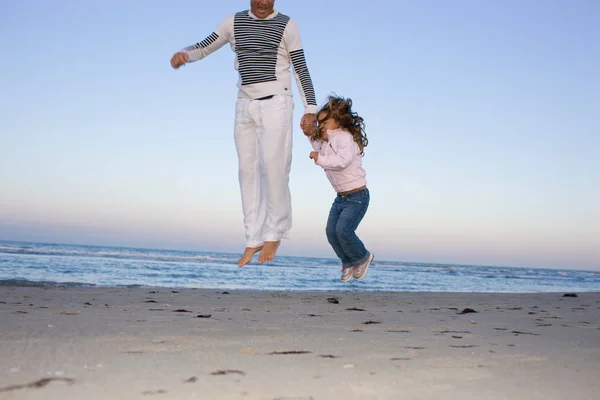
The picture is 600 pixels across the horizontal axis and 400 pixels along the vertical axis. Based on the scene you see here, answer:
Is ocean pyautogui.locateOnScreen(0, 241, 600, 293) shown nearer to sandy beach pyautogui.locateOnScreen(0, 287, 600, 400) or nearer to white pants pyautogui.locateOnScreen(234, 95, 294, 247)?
white pants pyautogui.locateOnScreen(234, 95, 294, 247)

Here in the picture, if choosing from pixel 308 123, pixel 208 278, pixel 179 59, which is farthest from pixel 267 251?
pixel 208 278

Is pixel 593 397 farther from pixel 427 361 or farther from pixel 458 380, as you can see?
pixel 427 361

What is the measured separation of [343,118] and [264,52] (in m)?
0.81

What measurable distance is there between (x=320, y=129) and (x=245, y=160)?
66 cm

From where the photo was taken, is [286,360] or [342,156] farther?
[342,156]

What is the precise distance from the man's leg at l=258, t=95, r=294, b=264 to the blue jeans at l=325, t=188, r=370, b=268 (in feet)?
1.23

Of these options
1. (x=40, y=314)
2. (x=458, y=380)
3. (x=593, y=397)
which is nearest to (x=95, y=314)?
(x=40, y=314)

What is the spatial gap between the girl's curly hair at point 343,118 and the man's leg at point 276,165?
27 centimetres

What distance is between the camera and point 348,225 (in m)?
A: 4.87

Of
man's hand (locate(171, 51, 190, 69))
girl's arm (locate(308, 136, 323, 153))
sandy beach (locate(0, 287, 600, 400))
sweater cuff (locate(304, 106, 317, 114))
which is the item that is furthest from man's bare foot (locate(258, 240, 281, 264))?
man's hand (locate(171, 51, 190, 69))

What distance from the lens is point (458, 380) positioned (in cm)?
197

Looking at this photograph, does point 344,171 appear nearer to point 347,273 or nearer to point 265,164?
point 265,164

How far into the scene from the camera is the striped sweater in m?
4.69

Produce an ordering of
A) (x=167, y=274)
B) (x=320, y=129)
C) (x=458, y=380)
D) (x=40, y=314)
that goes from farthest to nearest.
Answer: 1. (x=167, y=274)
2. (x=320, y=129)
3. (x=40, y=314)
4. (x=458, y=380)
